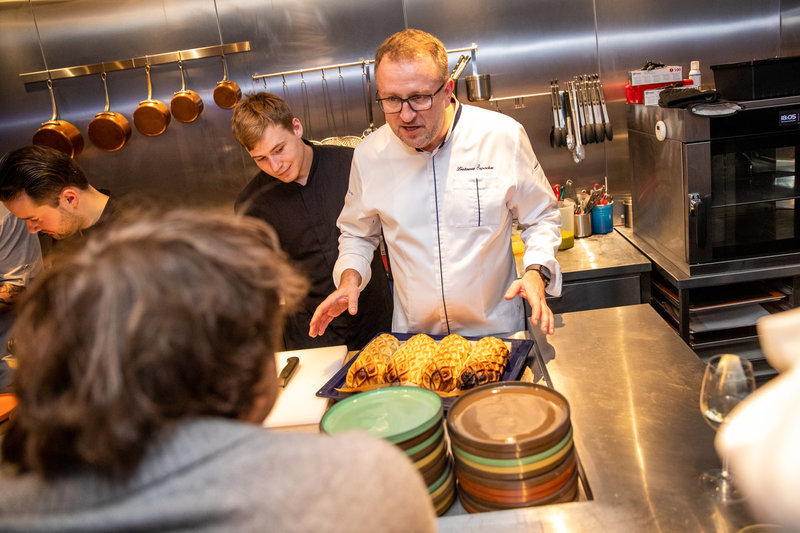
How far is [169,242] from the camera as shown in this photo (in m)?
0.58

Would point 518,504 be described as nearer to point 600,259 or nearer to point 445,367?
point 445,367

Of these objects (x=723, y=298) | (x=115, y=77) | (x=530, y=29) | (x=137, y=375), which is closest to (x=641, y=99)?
(x=530, y=29)

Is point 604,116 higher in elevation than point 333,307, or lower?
higher

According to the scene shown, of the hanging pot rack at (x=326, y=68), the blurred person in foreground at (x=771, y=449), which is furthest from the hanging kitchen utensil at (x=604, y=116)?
the blurred person in foreground at (x=771, y=449)

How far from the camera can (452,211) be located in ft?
6.22

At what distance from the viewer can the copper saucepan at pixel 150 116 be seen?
321 centimetres

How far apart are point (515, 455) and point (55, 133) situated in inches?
125

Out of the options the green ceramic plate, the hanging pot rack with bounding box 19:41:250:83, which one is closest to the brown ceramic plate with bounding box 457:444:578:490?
the green ceramic plate

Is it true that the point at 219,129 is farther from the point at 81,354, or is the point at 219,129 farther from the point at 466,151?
the point at 81,354

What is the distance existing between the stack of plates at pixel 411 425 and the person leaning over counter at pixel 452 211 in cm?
70

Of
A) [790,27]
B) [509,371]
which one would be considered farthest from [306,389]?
[790,27]

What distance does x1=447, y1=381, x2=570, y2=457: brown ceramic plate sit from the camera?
0.93 metres

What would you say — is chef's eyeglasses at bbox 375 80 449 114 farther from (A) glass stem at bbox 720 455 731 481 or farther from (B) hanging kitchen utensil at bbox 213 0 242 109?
(B) hanging kitchen utensil at bbox 213 0 242 109

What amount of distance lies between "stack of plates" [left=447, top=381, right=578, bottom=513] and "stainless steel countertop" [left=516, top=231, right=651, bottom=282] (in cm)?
177
